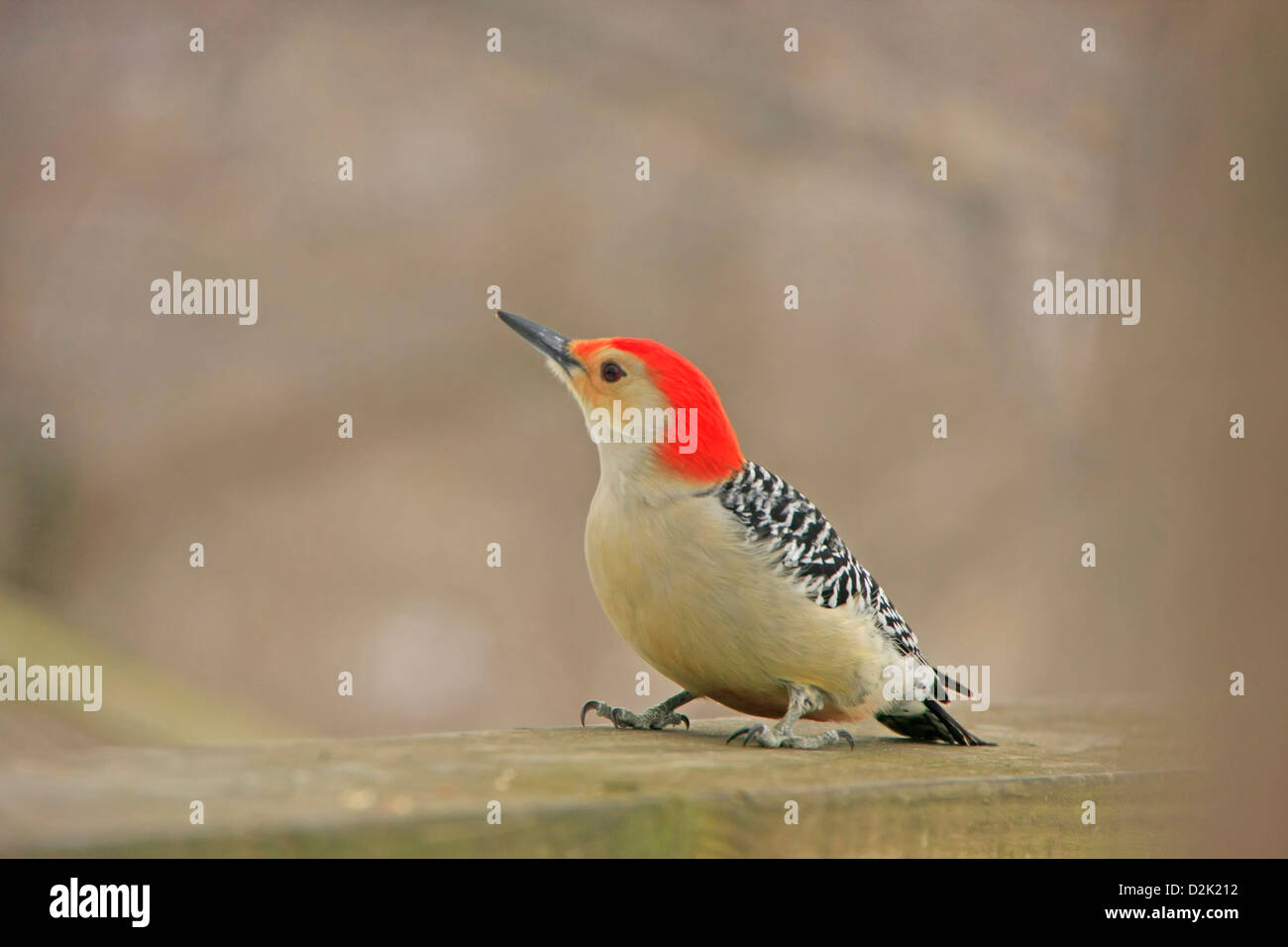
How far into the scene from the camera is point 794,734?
2471 millimetres

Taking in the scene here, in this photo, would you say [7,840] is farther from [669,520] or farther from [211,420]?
[211,420]

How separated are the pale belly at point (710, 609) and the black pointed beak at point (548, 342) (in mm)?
323

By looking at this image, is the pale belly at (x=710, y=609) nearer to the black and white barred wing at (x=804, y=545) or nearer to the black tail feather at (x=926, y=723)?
the black and white barred wing at (x=804, y=545)

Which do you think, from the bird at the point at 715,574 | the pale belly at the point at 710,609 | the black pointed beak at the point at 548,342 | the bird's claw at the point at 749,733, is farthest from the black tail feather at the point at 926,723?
the black pointed beak at the point at 548,342

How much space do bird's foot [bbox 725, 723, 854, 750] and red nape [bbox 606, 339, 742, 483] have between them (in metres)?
0.54

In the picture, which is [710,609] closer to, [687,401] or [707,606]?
[707,606]

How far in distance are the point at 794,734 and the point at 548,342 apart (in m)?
1.01

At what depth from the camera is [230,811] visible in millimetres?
1430

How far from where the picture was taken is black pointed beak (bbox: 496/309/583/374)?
265 centimetres

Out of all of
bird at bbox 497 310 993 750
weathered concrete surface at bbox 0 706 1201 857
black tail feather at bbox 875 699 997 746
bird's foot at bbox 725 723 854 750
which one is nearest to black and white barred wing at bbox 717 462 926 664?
bird at bbox 497 310 993 750

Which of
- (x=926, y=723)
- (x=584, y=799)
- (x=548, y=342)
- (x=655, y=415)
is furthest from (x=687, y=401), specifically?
(x=584, y=799)

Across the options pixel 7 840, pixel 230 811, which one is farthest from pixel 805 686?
pixel 7 840

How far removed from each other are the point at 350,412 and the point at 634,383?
4099 millimetres

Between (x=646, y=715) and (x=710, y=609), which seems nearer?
(x=710, y=609)
